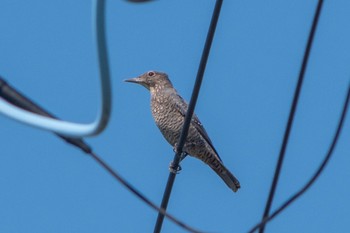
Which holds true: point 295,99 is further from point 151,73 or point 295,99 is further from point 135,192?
point 151,73

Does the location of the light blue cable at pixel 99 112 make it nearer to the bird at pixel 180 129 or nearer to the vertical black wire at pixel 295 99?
the vertical black wire at pixel 295 99

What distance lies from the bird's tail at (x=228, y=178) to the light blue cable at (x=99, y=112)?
26.0 feet

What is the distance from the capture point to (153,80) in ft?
42.9

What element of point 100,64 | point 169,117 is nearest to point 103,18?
point 100,64

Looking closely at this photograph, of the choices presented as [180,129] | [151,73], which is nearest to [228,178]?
[180,129]

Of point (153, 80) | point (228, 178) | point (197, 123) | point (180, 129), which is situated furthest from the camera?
point (153, 80)

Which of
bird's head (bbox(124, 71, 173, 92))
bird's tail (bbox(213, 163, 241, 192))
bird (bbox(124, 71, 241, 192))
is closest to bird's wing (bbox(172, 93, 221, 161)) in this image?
bird (bbox(124, 71, 241, 192))

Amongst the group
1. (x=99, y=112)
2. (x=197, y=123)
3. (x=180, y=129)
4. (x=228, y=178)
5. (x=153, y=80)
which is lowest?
(x=99, y=112)

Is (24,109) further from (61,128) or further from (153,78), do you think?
Answer: (153,78)

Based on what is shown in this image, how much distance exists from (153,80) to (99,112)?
9.56m

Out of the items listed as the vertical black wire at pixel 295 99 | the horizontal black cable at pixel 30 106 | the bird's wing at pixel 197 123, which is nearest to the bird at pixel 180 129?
the bird's wing at pixel 197 123

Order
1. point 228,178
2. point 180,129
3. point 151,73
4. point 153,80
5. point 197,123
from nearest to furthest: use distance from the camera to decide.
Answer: point 228,178 → point 180,129 → point 197,123 → point 153,80 → point 151,73

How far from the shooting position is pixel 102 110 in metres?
3.52

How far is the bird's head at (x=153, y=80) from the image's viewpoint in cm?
1295
